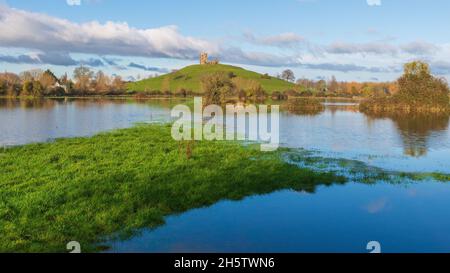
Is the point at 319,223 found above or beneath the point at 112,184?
beneath

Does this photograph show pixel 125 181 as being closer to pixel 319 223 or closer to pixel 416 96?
pixel 319 223

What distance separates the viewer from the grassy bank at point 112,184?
12562mm

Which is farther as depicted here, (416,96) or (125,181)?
(416,96)

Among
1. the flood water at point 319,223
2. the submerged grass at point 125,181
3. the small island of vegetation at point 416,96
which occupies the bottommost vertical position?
the flood water at point 319,223

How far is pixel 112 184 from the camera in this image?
→ 17.2 m

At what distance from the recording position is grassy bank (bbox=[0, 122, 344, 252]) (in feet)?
41.2

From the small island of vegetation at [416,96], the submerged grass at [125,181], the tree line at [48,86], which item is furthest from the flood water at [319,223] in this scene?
the tree line at [48,86]

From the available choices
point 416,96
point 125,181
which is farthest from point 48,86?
point 125,181

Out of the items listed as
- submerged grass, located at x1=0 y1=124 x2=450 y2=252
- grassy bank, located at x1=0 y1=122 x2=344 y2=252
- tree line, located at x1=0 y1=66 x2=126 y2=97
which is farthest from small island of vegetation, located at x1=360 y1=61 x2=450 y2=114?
tree line, located at x1=0 y1=66 x2=126 y2=97

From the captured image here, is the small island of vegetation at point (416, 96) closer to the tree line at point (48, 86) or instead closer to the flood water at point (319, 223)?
the flood water at point (319, 223)

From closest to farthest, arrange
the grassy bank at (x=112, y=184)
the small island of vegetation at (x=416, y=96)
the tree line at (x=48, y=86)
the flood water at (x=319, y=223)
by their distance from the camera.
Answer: the flood water at (x=319, y=223) < the grassy bank at (x=112, y=184) < the small island of vegetation at (x=416, y=96) < the tree line at (x=48, y=86)

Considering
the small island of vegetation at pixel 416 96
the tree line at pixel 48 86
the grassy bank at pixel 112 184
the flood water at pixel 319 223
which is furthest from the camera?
the tree line at pixel 48 86

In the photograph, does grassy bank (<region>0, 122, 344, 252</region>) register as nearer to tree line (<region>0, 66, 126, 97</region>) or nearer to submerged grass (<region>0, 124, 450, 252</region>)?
submerged grass (<region>0, 124, 450, 252</region>)

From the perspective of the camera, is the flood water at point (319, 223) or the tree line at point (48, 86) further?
the tree line at point (48, 86)
